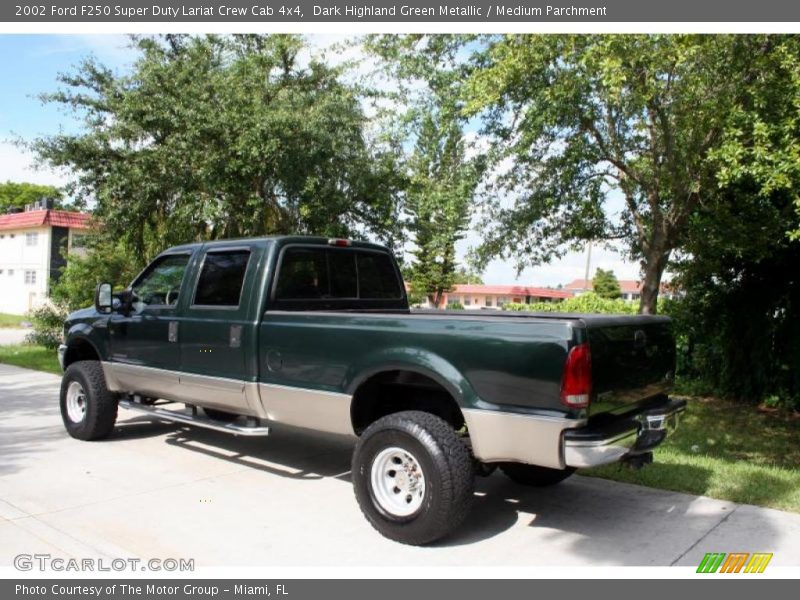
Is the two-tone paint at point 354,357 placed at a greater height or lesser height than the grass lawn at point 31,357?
greater

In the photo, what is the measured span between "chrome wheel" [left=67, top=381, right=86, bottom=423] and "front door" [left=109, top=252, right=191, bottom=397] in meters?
0.75

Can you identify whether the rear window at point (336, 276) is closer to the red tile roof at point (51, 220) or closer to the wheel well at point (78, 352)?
the wheel well at point (78, 352)

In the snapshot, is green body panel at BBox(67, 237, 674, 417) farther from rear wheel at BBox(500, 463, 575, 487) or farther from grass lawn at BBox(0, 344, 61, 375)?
grass lawn at BBox(0, 344, 61, 375)

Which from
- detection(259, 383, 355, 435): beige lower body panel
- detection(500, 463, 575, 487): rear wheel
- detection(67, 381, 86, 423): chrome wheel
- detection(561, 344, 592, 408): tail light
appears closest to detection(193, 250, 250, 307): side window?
detection(259, 383, 355, 435): beige lower body panel

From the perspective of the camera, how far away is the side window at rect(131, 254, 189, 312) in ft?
20.9

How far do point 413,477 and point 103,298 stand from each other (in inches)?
150

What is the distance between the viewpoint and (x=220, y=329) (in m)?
5.65

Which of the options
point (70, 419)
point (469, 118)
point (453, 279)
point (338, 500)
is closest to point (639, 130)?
point (469, 118)

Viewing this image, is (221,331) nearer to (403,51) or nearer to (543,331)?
(543,331)

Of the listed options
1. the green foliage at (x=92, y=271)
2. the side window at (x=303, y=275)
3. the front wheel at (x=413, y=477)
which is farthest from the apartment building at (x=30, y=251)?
the front wheel at (x=413, y=477)

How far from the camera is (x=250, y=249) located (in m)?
5.78

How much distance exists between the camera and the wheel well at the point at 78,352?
729 centimetres

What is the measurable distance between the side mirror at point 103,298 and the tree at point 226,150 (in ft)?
17.1

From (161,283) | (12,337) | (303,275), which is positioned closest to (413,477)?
(303,275)
